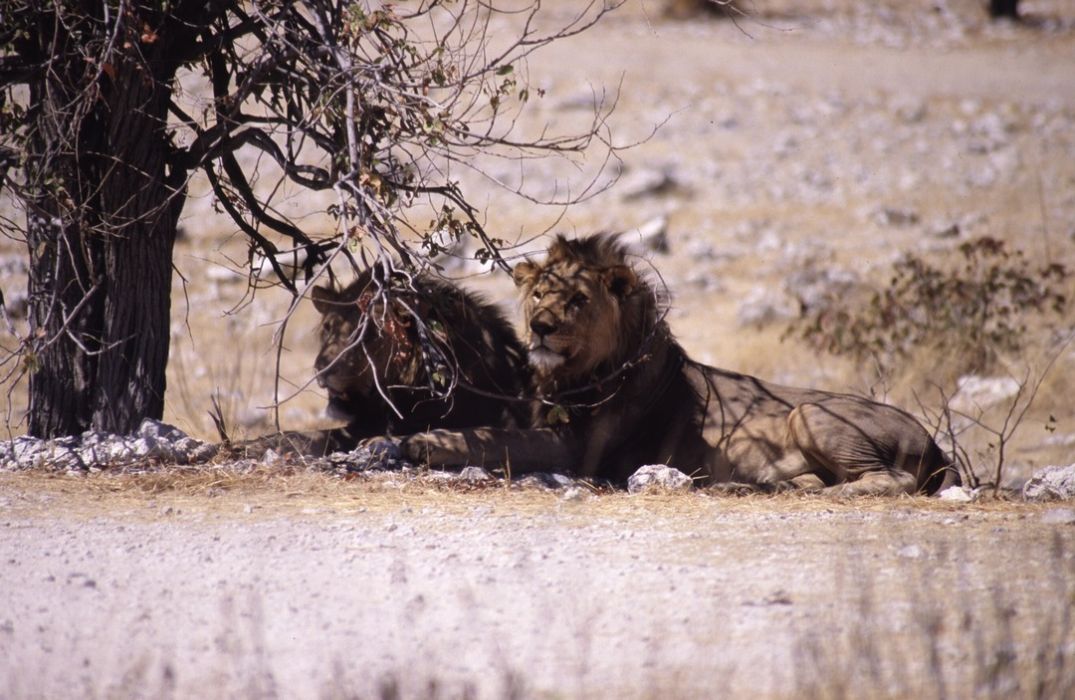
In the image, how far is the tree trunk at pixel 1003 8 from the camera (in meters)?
32.6

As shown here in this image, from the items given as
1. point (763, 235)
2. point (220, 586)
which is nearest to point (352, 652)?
point (220, 586)

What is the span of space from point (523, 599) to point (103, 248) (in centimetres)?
355

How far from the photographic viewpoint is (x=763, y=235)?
55.7 feet

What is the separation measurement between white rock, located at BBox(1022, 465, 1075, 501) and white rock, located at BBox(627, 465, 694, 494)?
1673mm

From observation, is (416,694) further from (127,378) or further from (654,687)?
(127,378)

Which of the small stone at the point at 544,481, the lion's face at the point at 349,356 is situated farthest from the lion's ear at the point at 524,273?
the small stone at the point at 544,481

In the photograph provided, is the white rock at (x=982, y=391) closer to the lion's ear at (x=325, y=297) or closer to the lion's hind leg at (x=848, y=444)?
the lion's hind leg at (x=848, y=444)

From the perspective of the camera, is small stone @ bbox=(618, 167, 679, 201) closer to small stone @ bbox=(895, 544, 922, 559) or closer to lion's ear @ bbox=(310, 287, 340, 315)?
lion's ear @ bbox=(310, 287, 340, 315)

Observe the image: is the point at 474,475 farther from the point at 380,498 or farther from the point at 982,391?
the point at 982,391

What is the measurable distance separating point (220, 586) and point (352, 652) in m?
0.74

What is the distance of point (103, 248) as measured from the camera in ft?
21.7

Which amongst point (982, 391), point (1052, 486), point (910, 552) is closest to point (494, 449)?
point (910, 552)

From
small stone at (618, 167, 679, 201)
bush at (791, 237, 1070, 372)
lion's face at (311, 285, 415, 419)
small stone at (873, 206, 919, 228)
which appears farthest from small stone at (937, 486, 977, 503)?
small stone at (618, 167, 679, 201)

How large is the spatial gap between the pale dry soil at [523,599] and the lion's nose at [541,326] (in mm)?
1405
